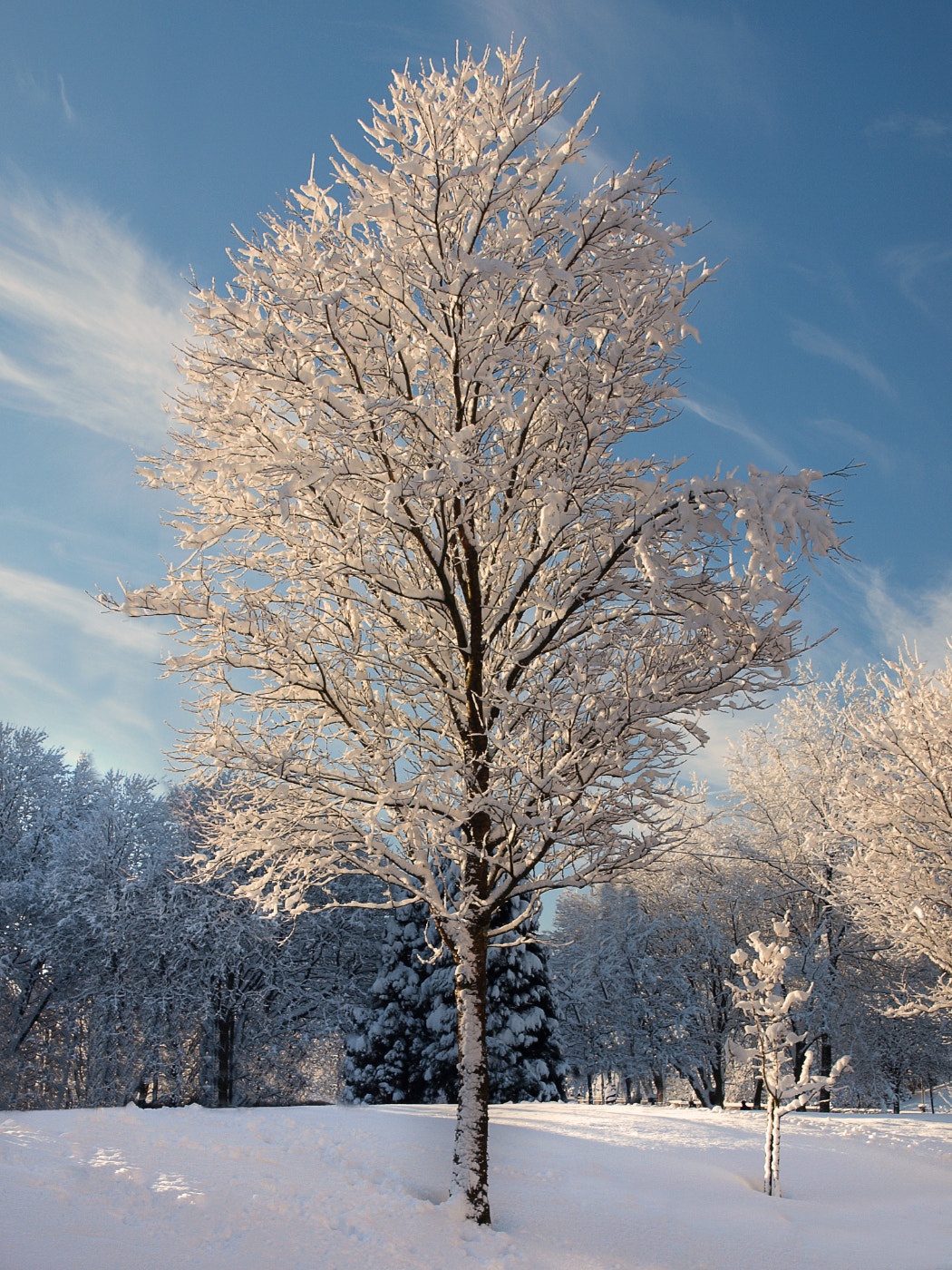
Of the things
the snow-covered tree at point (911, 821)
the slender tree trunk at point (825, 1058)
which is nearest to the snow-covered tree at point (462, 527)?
the snow-covered tree at point (911, 821)

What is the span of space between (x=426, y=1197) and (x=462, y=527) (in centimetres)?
585

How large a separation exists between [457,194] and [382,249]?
734 mm

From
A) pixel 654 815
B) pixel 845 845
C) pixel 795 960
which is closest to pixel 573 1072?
pixel 795 960

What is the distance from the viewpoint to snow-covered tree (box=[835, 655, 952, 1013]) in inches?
509

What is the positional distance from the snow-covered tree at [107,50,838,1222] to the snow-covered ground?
3.26 ft

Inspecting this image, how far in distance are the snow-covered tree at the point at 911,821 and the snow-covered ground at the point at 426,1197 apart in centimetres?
333

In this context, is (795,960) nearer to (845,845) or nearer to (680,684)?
(845,845)

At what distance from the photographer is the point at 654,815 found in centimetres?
709

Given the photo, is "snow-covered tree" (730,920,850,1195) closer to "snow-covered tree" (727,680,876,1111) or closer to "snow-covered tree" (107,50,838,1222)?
"snow-covered tree" (107,50,838,1222)

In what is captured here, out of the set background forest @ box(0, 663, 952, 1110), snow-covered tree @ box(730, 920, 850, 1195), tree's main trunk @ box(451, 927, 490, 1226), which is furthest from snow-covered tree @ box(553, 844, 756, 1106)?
tree's main trunk @ box(451, 927, 490, 1226)

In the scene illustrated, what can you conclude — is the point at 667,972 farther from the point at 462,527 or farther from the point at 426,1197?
the point at 462,527

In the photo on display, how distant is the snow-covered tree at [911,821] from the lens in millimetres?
12922

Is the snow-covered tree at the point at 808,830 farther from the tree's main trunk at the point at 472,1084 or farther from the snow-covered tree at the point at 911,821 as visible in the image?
the tree's main trunk at the point at 472,1084

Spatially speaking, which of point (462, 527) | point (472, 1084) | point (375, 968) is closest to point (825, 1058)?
point (375, 968)
